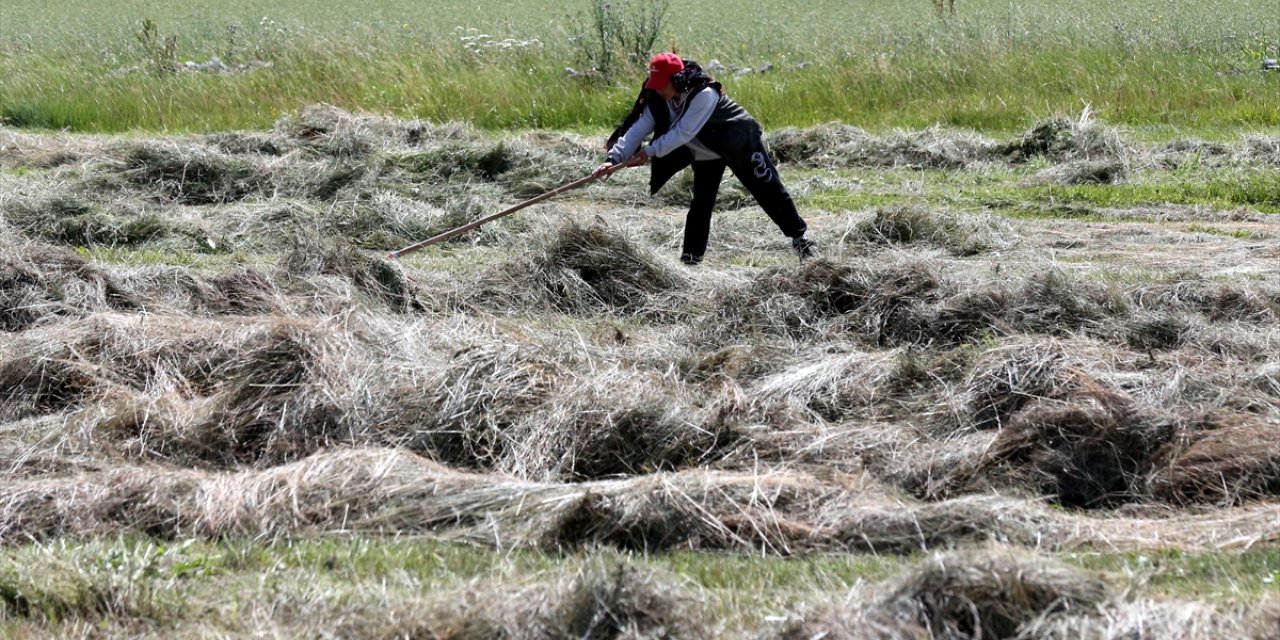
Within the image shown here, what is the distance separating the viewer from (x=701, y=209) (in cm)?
903

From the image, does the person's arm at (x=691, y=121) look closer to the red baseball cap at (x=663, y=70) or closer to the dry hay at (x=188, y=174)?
the red baseball cap at (x=663, y=70)

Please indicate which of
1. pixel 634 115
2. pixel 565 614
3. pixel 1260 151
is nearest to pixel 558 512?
pixel 565 614

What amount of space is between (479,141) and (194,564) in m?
9.05

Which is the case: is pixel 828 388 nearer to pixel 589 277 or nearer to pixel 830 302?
pixel 830 302

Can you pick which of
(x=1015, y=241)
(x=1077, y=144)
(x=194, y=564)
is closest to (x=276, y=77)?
(x=1077, y=144)

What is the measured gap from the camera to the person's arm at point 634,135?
29.3 feet

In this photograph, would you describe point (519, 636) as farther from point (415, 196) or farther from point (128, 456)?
point (415, 196)

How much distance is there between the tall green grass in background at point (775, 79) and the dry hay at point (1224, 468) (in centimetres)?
971

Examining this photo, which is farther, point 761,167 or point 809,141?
A: point 809,141

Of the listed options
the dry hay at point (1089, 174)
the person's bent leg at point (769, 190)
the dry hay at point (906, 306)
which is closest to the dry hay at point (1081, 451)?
the dry hay at point (906, 306)

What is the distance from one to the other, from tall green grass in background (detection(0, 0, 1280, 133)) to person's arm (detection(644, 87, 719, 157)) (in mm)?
6525

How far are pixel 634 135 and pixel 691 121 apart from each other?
1.57 feet

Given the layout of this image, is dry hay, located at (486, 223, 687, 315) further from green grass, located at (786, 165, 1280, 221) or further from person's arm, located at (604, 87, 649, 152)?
green grass, located at (786, 165, 1280, 221)

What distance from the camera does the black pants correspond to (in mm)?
8812
